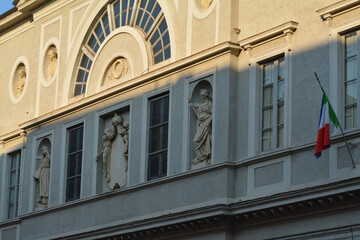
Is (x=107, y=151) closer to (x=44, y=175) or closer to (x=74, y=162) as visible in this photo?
(x=74, y=162)

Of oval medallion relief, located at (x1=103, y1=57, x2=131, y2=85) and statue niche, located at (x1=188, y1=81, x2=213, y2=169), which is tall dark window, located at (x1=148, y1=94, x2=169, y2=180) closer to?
statue niche, located at (x1=188, y1=81, x2=213, y2=169)

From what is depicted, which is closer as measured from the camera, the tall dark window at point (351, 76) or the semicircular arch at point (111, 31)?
the tall dark window at point (351, 76)

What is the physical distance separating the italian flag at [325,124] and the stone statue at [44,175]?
1278 cm

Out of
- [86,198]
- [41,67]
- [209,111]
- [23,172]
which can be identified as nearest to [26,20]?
[41,67]

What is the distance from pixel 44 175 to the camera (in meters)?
33.1

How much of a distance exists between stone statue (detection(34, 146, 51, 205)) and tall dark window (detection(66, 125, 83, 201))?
1193mm

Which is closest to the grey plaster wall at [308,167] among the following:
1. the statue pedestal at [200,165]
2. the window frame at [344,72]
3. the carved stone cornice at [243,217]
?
the carved stone cornice at [243,217]

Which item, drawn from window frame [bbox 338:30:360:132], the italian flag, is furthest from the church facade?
the italian flag

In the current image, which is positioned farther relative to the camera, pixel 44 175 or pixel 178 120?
pixel 44 175

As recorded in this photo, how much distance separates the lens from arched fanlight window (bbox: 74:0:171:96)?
2941 cm

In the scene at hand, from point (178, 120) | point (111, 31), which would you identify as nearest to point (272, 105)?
point (178, 120)

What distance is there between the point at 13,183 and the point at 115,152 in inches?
252

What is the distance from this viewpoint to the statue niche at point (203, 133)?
26.7 m

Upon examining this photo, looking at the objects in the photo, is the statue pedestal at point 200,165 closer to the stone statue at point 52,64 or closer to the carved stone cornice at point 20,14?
the stone statue at point 52,64
